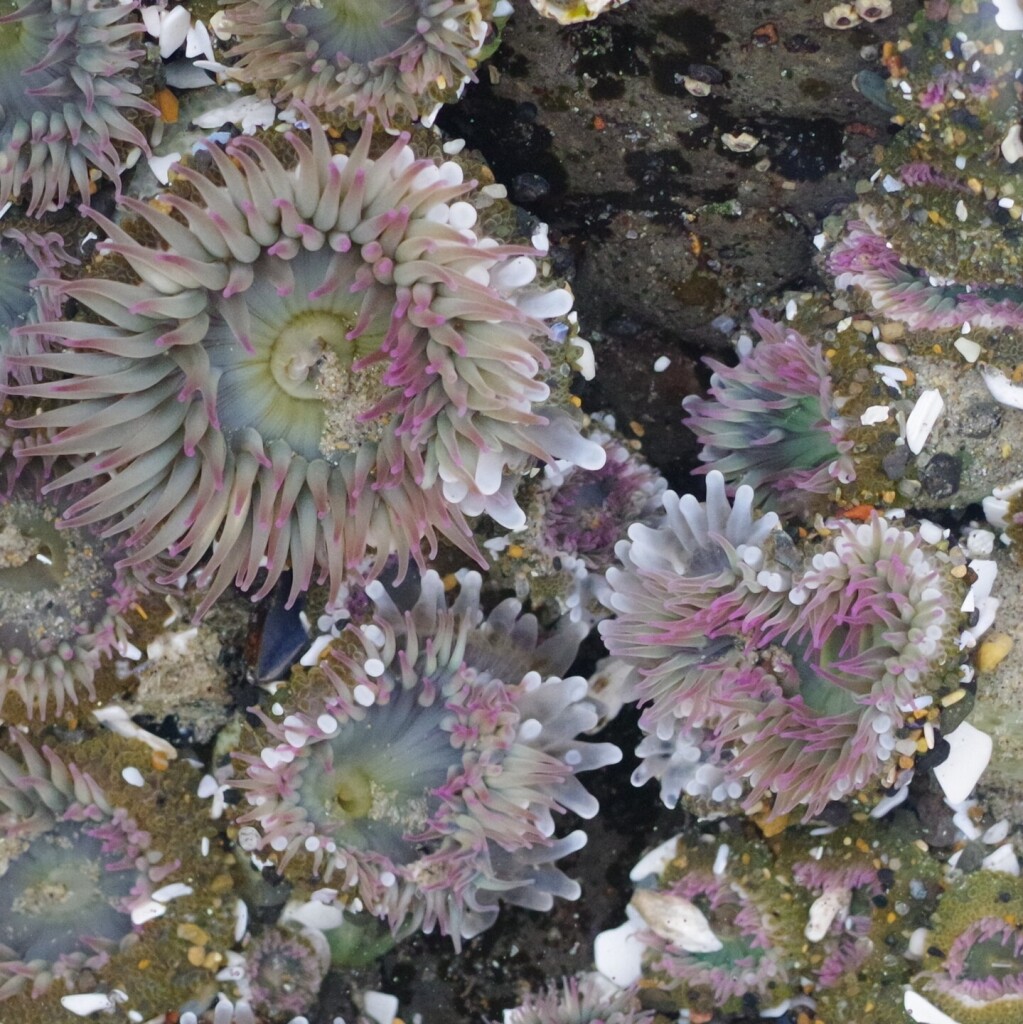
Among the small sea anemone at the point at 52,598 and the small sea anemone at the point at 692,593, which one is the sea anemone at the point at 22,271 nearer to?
the small sea anemone at the point at 52,598

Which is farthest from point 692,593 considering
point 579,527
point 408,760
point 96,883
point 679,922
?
point 96,883

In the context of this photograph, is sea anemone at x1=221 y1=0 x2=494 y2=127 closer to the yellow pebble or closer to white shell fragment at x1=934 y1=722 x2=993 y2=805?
the yellow pebble

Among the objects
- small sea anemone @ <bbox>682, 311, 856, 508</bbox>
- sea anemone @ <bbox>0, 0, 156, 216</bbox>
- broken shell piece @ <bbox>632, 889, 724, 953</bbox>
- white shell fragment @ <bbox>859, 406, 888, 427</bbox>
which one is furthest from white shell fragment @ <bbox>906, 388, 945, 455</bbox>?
sea anemone @ <bbox>0, 0, 156, 216</bbox>

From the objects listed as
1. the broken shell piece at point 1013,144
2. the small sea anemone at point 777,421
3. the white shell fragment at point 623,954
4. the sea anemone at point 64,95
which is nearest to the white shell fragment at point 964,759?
the small sea anemone at point 777,421

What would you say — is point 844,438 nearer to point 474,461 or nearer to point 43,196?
point 474,461

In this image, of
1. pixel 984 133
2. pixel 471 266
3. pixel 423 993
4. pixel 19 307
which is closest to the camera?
pixel 471 266

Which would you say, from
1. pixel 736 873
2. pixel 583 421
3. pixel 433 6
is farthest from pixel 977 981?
pixel 433 6
